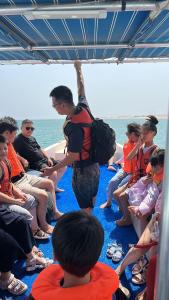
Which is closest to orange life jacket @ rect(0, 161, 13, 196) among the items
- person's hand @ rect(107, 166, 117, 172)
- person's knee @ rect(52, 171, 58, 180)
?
person's knee @ rect(52, 171, 58, 180)

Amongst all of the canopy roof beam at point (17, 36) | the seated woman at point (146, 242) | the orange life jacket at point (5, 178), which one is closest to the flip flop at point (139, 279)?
the seated woman at point (146, 242)

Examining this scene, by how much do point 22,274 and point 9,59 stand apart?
3.15 meters

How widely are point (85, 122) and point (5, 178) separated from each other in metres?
1.03

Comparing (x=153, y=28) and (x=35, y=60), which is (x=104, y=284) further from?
(x=35, y=60)

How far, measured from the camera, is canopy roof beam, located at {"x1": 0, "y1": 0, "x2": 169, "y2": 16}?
2076 millimetres

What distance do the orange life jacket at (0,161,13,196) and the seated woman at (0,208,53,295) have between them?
28 centimetres

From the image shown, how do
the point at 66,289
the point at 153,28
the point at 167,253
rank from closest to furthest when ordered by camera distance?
the point at 167,253 < the point at 66,289 < the point at 153,28

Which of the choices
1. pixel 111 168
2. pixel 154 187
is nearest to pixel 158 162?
pixel 154 187

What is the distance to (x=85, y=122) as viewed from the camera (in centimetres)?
261

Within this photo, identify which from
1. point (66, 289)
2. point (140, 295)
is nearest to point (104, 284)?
point (66, 289)

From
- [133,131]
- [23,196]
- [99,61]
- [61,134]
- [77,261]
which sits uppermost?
[99,61]

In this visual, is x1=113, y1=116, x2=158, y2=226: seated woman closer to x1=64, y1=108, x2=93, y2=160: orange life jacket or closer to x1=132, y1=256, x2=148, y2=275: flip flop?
x1=132, y1=256, x2=148, y2=275: flip flop

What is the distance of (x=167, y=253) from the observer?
59 cm

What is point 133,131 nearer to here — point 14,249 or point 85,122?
point 85,122
